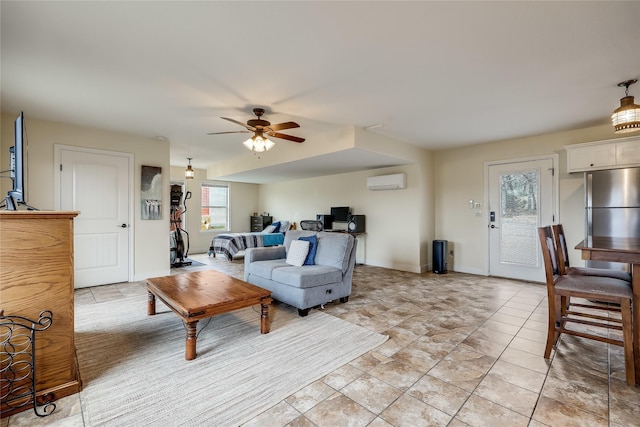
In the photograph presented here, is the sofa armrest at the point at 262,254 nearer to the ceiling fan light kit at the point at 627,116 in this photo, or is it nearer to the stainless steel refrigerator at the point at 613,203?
the ceiling fan light kit at the point at 627,116

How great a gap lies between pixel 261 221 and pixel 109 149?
Answer: 4.79m

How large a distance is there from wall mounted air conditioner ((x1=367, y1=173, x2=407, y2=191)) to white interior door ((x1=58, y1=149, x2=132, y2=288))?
4530 mm

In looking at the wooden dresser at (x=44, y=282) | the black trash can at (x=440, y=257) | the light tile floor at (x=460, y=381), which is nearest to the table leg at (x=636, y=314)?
the light tile floor at (x=460, y=381)

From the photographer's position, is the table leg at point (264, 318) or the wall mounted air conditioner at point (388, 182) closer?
the table leg at point (264, 318)

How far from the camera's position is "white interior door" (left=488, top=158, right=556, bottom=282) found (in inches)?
184

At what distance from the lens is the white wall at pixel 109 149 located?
13.1 ft

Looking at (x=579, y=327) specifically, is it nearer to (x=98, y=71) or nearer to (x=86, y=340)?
(x=86, y=340)

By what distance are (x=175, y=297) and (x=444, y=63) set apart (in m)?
3.18

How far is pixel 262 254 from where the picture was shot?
4.10 meters

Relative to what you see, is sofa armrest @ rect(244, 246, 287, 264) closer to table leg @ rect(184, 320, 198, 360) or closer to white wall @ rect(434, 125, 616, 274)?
table leg @ rect(184, 320, 198, 360)

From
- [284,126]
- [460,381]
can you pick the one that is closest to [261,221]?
[284,126]

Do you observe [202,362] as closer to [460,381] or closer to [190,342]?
[190,342]

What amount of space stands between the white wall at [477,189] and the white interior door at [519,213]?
14 centimetres

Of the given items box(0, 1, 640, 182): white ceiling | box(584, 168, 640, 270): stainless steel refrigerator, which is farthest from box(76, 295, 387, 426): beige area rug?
box(584, 168, 640, 270): stainless steel refrigerator
